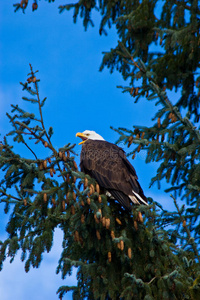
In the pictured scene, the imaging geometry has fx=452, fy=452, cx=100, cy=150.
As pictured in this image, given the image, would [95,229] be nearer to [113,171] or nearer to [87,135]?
[113,171]

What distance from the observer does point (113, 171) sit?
22.0ft

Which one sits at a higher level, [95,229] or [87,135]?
[87,135]

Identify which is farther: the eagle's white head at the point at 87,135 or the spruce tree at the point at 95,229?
the eagle's white head at the point at 87,135

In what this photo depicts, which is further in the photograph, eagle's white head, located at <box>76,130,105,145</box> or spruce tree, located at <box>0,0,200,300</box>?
eagle's white head, located at <box>76,130,105,145</box>

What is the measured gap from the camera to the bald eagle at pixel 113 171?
6.32m

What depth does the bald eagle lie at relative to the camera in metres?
6.32

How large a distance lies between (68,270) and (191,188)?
2047 mm

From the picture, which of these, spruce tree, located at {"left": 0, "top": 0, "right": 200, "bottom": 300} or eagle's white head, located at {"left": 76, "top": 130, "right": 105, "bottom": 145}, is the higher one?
eagle's white head, located at {"left": 76, "top": 130, "right": 105, "bottom": 145}

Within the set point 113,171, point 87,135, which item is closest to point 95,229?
point 113,171

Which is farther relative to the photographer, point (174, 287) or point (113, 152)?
point (113, 152)

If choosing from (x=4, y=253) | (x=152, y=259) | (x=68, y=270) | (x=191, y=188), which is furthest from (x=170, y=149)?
(x=4, y=253)

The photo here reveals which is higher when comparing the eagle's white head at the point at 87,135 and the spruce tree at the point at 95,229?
the eagle's white head at the point at 87,135

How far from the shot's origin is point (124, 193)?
632cm

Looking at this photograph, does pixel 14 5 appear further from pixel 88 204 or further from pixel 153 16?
pixel 88 204
